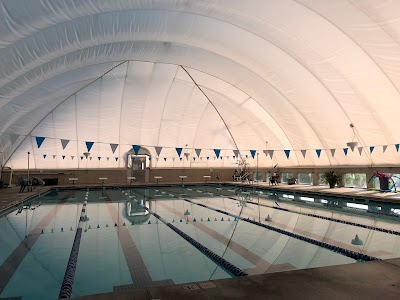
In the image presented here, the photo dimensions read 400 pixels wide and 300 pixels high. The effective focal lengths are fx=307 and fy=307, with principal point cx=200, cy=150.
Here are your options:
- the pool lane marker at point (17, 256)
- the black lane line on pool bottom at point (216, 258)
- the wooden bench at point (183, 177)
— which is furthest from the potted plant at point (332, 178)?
the pool lane marker at point (17, 256)

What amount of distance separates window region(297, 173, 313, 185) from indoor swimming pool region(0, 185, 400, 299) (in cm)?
1141

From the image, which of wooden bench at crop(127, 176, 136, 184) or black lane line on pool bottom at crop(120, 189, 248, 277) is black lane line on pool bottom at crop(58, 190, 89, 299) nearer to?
black lane line on pool bottom at crop(120, 189, 248, 277)

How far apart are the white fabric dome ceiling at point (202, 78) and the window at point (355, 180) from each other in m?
0.90

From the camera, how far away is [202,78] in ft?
68.4

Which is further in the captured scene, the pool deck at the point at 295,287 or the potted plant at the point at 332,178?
the potted plant at the point at 332,178

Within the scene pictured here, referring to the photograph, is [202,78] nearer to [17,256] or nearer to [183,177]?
[183,177]

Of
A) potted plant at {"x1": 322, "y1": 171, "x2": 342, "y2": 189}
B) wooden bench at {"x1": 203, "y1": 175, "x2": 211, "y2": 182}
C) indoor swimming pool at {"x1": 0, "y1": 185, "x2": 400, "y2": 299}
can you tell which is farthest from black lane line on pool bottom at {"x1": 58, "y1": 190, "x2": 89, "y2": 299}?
wooden bench at {"x1": 203, "y1": 175, "x2": 211, "y2": 182}

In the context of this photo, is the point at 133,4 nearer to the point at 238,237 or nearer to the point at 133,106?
the point at 238,237

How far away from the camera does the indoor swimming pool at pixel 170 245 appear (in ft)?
14.3

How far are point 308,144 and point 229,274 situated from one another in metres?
16.6

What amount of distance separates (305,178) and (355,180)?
4.47 m

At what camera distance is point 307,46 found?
12383 millimetres

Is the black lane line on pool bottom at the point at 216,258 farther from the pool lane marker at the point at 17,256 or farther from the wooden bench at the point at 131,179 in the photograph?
the wooden bench at the point at 131,179

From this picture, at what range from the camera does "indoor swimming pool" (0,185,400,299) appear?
435cm
